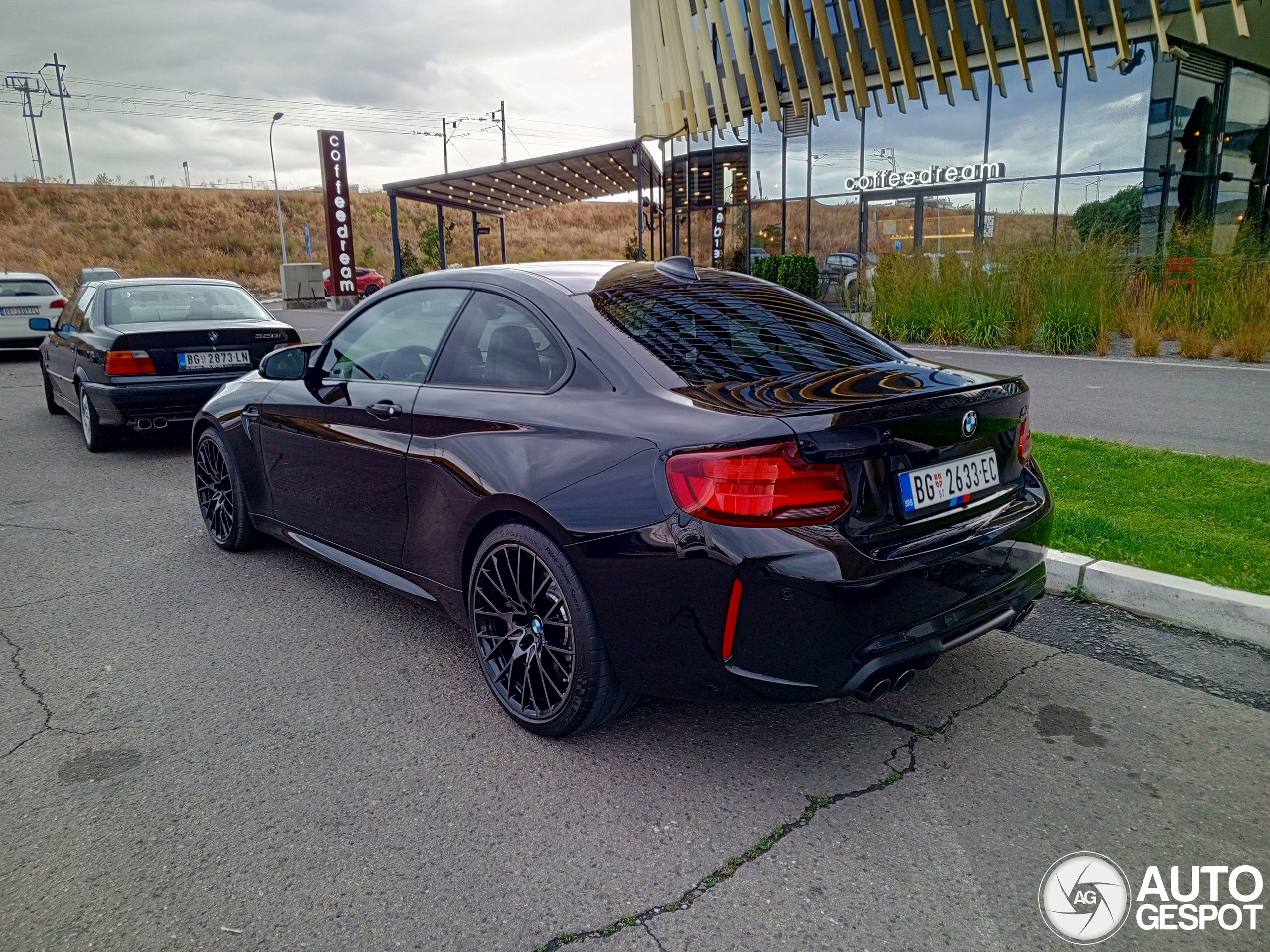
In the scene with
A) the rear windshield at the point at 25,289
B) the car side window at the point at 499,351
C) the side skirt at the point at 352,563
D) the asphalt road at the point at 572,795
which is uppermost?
the rear windshield at the point at 25,289

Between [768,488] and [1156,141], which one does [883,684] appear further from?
[1156,141]

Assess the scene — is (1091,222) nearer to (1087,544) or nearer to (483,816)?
(1087,544)

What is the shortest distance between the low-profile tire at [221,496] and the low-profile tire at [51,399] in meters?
5.74

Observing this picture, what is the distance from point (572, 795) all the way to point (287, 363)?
8.64 feet

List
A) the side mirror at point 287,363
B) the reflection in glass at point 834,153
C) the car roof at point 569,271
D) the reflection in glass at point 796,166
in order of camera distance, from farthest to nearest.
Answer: the reflection in glass at point 796,166 → the reflection in glass at point 834,153 → the side mirror at point 287,363 → the car roof at point 569,271

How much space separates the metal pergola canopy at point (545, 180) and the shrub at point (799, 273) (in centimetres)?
572

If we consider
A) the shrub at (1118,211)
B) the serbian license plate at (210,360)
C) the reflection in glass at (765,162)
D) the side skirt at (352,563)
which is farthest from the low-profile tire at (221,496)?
the reflection in glass at (765,162)

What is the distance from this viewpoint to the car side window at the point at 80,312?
26.8 feet

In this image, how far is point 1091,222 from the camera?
53.8 feet

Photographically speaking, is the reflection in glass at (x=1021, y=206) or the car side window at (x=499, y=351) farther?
the reflection in glass at (x=1021, y=206)

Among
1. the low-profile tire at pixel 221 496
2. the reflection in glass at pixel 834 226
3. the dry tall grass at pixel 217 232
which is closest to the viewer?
the low-profile tire at pixel 221 496

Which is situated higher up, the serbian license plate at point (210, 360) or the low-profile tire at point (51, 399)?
the serbian license plate at point (210, 360)

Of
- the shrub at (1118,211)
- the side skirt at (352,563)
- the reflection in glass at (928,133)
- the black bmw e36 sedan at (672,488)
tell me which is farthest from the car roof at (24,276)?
the shrub at (1118,211)

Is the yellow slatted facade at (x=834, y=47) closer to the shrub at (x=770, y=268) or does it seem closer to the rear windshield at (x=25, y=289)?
the shrub at (x=770, y=268)
